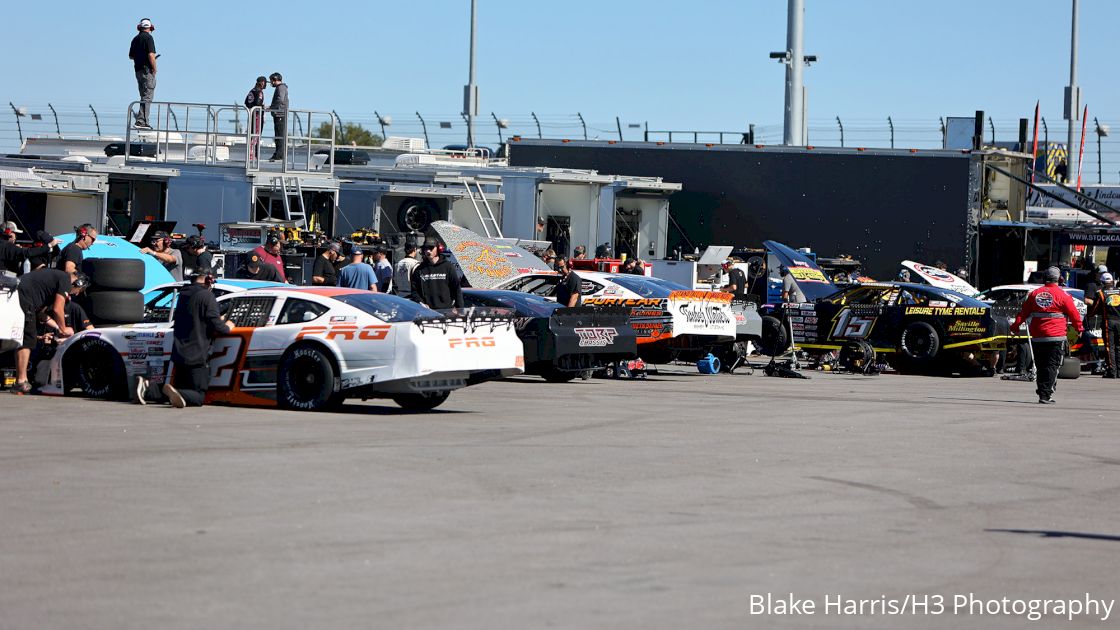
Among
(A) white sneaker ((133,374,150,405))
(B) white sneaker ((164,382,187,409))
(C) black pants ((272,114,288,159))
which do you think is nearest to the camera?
(B) white sneaker ((164,382,187,409))

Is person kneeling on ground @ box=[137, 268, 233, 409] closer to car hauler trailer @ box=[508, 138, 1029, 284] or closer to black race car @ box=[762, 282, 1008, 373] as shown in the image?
black race car @ box=[762, 282, 1008, 373]

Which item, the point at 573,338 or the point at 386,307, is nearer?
the point at 386,307

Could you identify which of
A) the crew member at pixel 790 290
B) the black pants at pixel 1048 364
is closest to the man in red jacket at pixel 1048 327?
the black pants at pixel 1048 364

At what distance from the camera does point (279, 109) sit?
88.2 ft

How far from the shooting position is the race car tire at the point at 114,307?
15539 mm

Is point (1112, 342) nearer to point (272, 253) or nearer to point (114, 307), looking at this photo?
point (272, 253)

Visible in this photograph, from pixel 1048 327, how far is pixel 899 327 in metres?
5.10

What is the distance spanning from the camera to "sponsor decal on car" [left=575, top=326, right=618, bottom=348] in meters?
17.3

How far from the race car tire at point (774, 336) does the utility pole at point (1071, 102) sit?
85.5ft

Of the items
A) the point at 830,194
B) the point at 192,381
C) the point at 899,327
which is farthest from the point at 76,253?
the point at 830,194

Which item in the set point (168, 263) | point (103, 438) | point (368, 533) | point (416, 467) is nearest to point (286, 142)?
point (168, 263)

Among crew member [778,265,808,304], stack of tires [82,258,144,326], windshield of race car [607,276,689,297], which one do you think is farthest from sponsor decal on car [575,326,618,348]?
crew member [778,265,808,304]

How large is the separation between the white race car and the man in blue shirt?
4.77 metres

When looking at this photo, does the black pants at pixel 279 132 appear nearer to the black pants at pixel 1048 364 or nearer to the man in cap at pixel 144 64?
the man in cap at pixel 144 64
